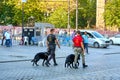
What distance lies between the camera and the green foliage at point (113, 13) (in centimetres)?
8025

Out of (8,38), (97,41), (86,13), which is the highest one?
(86,13)

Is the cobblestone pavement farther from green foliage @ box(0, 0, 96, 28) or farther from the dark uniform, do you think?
green foliage @ box(0, 0, 96, 28)

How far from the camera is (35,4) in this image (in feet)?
253

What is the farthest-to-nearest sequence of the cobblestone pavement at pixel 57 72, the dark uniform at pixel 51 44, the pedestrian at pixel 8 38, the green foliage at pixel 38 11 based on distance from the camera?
the green foliage at pixel 38 11
the pedestrian at pixel 8 38
the dark uniform at pixel 51 44
the cobblestone pavement at pixel 57 72

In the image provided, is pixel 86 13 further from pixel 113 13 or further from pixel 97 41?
pixel 97 41

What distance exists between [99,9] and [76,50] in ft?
268

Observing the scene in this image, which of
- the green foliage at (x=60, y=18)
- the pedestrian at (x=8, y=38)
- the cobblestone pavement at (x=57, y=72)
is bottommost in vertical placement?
the cobblestone pavement at (x=57, y=72)

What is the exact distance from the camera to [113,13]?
80.5m

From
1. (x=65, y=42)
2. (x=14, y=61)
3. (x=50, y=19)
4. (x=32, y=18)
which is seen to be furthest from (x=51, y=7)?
(x=14, y=61)

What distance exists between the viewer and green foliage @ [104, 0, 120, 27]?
80.2m

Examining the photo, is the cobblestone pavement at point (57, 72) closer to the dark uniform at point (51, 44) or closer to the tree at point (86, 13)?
the dark uniform at point (51, 44)

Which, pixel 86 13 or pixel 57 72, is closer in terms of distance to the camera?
pixel 57 72

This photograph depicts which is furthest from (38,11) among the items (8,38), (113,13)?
(8,38)

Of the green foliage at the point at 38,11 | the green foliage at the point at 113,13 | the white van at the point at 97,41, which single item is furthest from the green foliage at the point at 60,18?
the white van at the point at 97,41
